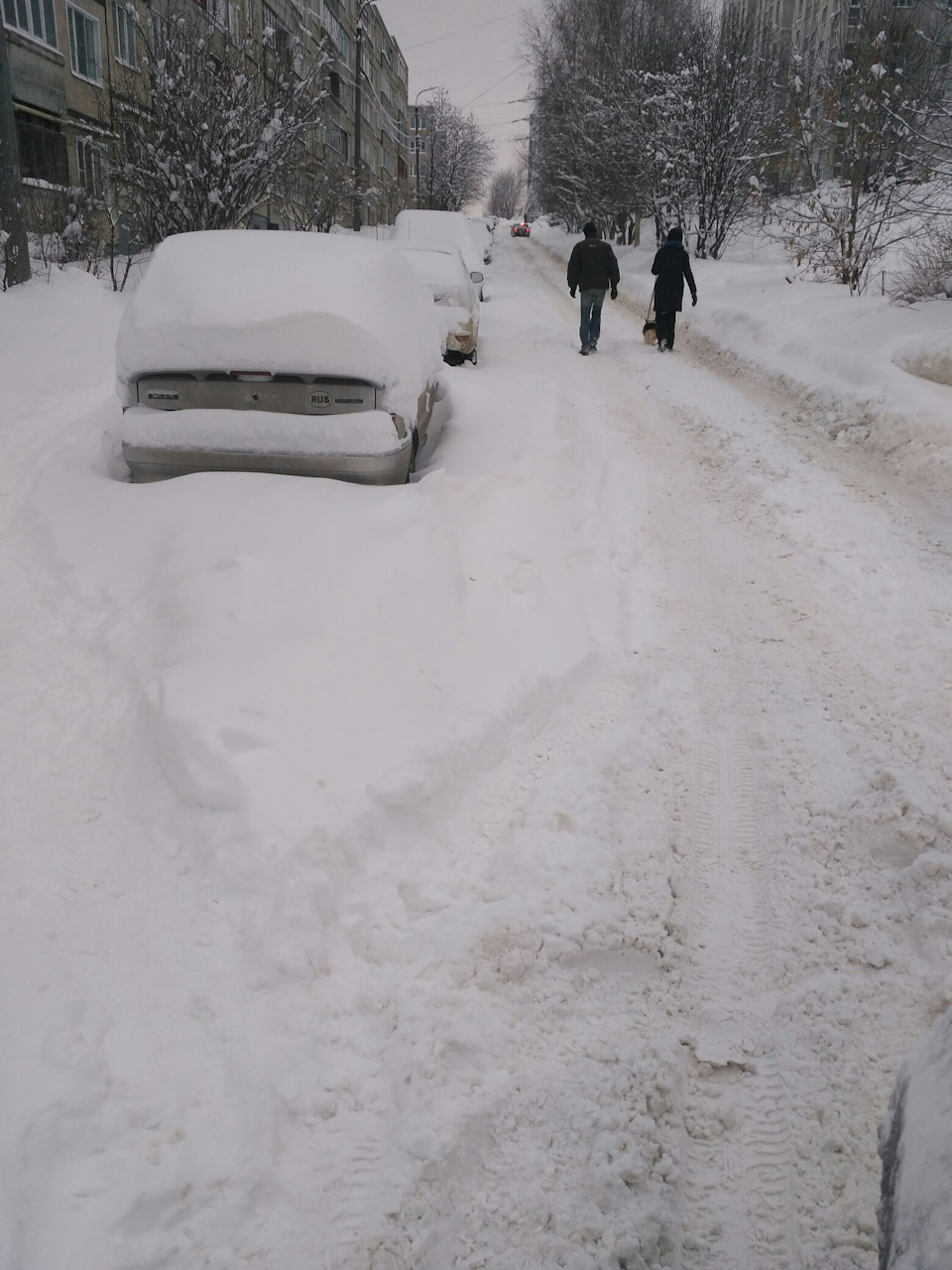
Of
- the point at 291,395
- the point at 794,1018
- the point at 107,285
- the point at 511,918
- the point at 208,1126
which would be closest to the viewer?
the point at 208,1126

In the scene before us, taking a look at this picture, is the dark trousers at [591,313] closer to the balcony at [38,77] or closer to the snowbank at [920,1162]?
the snowbank at [920,1162]

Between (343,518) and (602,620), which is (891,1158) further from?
(343,518)

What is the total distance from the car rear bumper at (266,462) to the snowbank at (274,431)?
37mm

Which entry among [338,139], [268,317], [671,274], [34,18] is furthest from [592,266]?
[338,139]

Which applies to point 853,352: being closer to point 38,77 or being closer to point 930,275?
point 930,275

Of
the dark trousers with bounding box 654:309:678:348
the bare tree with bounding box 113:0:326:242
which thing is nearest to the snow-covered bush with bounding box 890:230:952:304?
the dark trousers with bounding box 654:309:678:348

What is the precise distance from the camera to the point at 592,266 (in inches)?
485

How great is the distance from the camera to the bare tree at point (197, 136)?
13.0 meters

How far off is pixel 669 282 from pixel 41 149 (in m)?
16.2

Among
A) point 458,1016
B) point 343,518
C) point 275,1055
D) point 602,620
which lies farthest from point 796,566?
point 275,1055

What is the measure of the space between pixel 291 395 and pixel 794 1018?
4.26m

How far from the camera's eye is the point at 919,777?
3309 millimetres

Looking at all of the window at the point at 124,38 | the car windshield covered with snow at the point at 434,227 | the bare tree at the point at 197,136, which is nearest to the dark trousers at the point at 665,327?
the car windshield covered with snow at the point at 434,227

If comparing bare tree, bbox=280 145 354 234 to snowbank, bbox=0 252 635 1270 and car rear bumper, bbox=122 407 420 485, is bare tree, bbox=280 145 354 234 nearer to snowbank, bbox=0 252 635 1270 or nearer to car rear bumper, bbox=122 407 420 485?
car rear bumper, bbox=122 407 420 485
